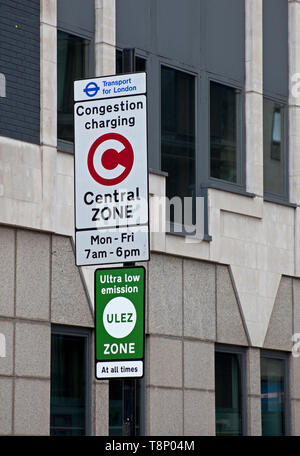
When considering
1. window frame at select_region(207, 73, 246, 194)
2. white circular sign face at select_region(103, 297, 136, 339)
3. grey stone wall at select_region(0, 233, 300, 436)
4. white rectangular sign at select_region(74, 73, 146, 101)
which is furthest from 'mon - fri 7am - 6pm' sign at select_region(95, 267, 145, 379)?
window frame at select_region(207, 73, 246, 194)

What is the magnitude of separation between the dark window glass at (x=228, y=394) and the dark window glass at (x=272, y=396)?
2.27 feet

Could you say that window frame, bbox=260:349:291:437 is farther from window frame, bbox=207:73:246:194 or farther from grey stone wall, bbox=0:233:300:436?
window frame, bbox=207:73:246:194

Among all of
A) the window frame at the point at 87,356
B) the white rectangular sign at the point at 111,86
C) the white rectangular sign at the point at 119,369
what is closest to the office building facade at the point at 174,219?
the window frame at the point at 87,356

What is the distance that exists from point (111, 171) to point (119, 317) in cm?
100

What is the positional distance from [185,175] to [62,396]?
460cm

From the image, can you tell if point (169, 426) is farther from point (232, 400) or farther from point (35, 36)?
point (35, 36)

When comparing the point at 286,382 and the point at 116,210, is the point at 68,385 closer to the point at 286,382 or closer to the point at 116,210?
the point at 286,382

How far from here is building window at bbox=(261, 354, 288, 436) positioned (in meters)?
20.4

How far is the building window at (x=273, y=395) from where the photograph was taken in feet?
66.9

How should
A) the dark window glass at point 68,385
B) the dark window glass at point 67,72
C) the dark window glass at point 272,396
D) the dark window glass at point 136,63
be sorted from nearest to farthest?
the dark window glass at point 68,385, the dark window glass at point 67,72, the dark window glass at point 136,63, the dark window glass at point 272,396

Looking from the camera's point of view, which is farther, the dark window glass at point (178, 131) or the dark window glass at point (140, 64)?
the dark window glass at point (178, 131)

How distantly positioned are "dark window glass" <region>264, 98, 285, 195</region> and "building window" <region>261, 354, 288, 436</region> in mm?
3122

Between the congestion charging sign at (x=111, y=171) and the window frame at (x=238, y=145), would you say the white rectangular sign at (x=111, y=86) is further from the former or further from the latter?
the window frame at (x=238, y=145)

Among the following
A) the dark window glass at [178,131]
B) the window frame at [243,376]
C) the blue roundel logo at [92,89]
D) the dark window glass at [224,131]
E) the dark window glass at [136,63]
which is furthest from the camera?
the dark window glass at [224,131]
